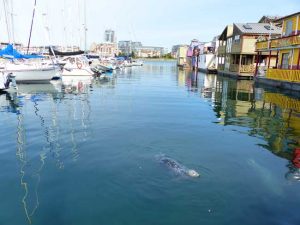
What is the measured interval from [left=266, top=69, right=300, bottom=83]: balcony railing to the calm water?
37.8 ft

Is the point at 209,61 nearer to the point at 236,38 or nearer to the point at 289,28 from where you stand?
the point at 236,38

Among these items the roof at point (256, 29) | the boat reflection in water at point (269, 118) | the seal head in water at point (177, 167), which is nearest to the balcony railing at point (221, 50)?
the roof at point (256, 29)

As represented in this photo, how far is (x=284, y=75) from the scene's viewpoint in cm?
2956

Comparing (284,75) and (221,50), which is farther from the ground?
(221,50)

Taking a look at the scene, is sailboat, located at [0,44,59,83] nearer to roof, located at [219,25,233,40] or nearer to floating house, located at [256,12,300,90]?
floating house, located at [256,12,300,90]

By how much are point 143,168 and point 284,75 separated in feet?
83.0

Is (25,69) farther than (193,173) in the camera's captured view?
Yes

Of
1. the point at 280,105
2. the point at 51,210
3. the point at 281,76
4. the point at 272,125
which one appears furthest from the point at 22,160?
the point at 281,76

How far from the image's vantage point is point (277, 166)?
9156 millimetres

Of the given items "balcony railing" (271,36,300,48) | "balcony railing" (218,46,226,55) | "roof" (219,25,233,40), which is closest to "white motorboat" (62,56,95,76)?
"balcony railing" (271,36,300,48)

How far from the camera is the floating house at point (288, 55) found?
27.8 metres

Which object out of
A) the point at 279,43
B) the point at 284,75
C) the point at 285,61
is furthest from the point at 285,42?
the point at 284,75

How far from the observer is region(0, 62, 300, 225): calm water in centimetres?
637

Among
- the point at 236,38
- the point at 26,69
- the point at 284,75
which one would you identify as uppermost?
the point at 236,38
